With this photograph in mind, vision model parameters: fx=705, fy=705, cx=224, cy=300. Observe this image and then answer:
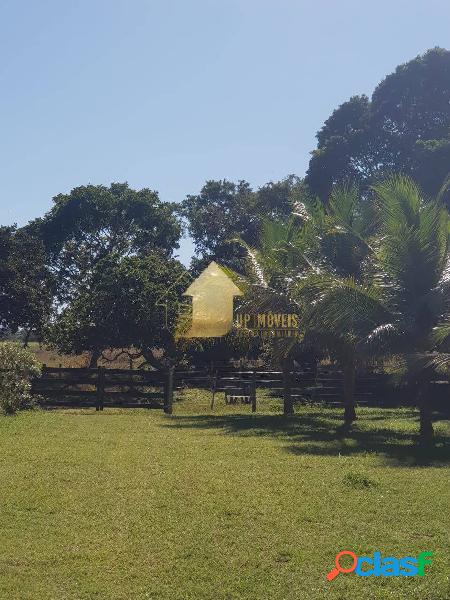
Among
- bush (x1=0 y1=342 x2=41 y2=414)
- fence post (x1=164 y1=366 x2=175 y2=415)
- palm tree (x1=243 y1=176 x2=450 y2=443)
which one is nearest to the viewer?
palm tree (x1=243 y1=176 x2=450 y2=443)

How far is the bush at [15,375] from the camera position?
70.0 ft

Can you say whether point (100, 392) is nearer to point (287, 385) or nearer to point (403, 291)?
point (287, 385)

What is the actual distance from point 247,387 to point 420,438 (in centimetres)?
1201

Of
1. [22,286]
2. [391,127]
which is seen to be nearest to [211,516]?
[22,286]

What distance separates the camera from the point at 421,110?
4897cm

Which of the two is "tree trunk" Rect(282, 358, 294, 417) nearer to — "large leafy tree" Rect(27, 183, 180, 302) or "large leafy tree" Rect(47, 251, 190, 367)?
"large leafy tree" Rect(47, 251, 190, 367)

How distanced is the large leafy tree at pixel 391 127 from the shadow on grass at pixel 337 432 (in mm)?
27398

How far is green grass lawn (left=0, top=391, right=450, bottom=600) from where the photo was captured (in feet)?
20.1

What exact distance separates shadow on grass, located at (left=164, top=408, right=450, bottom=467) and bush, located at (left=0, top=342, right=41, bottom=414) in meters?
4.79

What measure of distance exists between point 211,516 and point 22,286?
1302 inches

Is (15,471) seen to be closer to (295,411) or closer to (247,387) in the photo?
(295,411)

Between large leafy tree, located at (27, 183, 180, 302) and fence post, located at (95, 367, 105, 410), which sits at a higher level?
large leafy tree, located at (27, 183, 180, 302)

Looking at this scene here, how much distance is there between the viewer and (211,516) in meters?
8.27

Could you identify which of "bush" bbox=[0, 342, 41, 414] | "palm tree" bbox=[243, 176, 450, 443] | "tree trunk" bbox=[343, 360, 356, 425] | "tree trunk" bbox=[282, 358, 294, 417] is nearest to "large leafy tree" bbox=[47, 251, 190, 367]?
"tree trunk" bbox=[282, 358, 294, 417]
